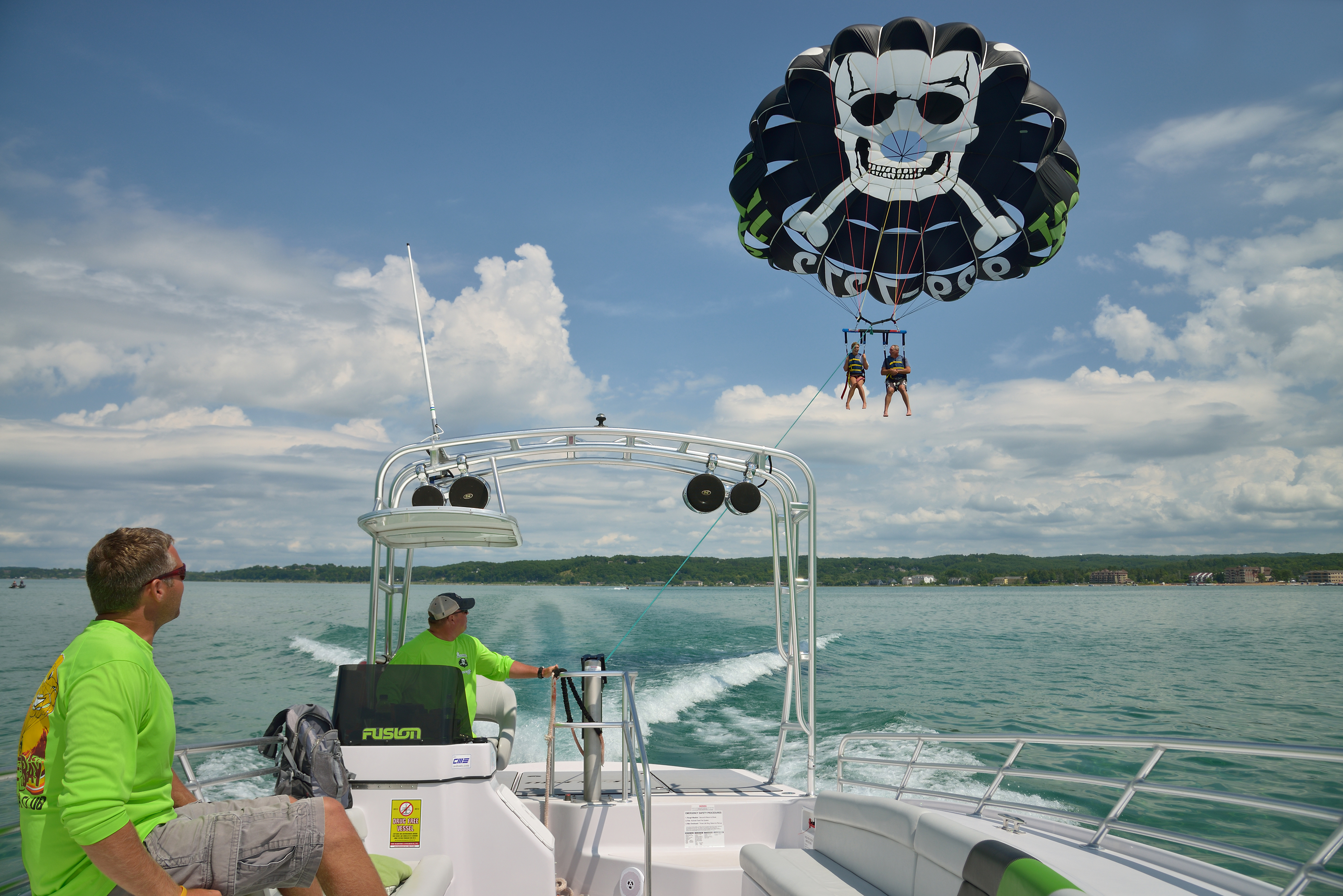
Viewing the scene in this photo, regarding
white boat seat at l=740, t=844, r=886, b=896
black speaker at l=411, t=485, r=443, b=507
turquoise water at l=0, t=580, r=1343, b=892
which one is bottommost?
turquoise water at l=0, t=580, r=1343, b=892

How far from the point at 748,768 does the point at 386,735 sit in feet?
25.8

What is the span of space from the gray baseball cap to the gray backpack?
100 cm

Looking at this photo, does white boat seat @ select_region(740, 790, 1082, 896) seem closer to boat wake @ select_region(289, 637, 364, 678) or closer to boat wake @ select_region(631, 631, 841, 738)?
boat wake @ select_region(631, 631, 841, 738)

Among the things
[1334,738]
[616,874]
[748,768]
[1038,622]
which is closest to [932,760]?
[748,768]

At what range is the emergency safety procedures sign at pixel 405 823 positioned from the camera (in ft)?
11.4

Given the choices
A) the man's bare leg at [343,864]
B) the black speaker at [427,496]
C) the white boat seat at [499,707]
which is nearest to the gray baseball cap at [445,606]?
the white boat seat at [499,707]

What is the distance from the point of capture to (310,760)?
10.7 ft

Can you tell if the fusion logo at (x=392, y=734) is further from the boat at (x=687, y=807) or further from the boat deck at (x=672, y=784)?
the boat deck at (x=672, y=784)

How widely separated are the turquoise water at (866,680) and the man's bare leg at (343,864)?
715 centimetres

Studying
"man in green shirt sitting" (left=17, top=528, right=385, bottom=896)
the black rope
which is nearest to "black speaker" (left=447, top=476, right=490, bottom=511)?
the black rope

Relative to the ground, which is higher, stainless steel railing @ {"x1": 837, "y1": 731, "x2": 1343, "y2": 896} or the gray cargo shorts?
the gray cargo shorts

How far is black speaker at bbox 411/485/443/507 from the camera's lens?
5.57 m

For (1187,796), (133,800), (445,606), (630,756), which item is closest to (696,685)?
(630,756)

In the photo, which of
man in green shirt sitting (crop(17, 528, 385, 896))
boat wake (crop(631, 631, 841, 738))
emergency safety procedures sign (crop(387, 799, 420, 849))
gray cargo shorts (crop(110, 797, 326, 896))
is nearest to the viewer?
man in green shirt sitting (crop(17, 528, 385, 896))
